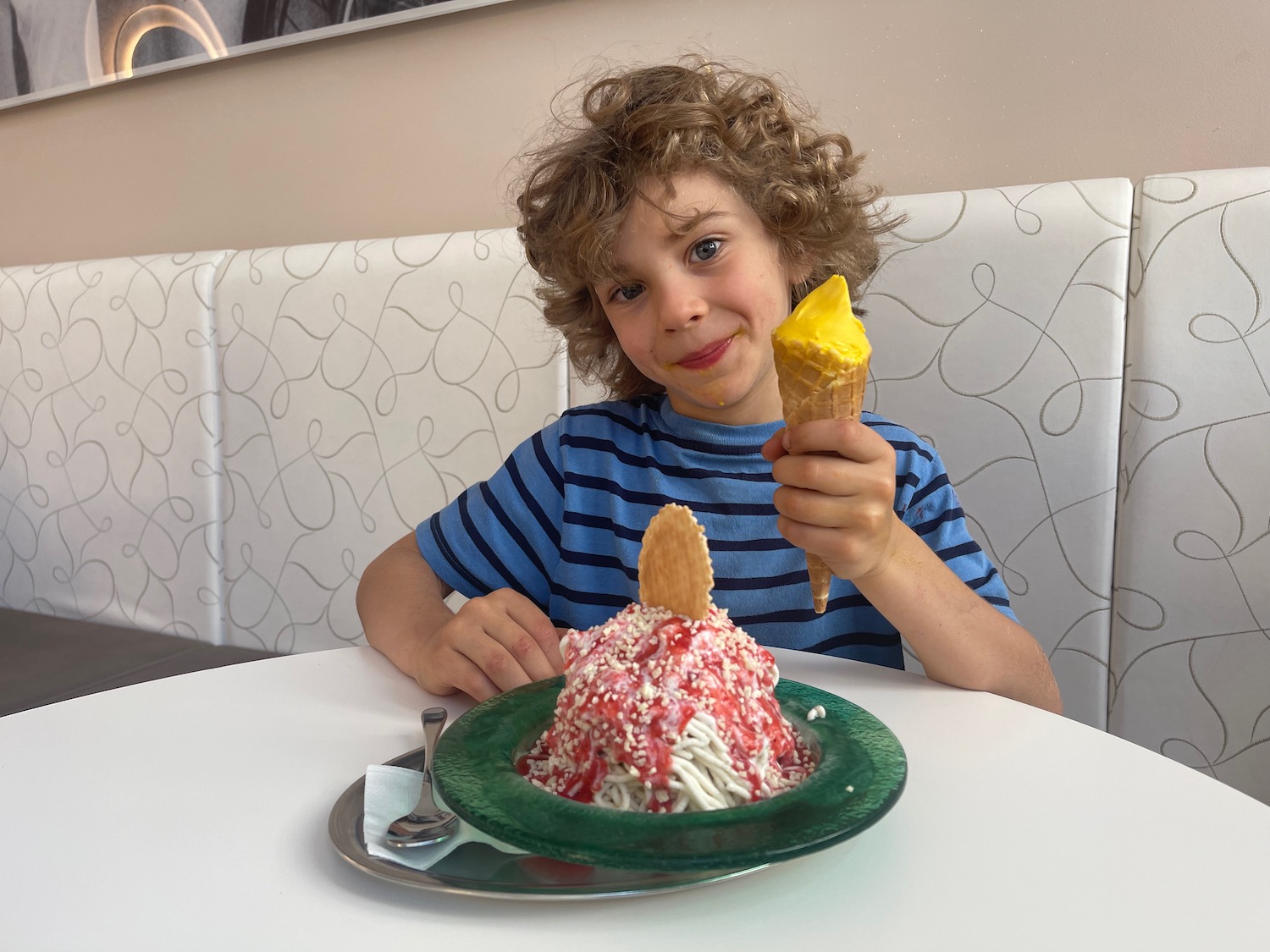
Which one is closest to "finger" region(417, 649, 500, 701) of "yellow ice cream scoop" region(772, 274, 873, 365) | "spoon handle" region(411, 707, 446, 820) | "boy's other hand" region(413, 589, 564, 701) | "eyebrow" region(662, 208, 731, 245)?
"boy's other hand" region(413, 589, 564, 701)

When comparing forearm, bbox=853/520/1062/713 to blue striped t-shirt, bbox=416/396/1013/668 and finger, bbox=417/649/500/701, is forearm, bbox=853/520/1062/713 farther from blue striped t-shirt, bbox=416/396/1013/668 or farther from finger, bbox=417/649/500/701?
finger, bbox=417/649/500/701

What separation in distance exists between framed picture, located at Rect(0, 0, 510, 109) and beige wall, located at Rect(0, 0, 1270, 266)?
4cm

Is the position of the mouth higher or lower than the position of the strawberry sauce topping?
higher

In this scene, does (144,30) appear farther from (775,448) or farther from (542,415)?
(775,448)

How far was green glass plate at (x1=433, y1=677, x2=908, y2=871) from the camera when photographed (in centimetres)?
42

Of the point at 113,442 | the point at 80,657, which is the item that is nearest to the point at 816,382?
the point at 80,657

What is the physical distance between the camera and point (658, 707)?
0.52m

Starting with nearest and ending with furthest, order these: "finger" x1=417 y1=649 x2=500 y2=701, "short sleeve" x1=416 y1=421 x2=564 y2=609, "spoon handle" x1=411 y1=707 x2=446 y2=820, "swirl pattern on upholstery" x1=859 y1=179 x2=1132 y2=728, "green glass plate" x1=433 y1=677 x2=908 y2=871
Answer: "green glass plate" x1=433 y1=677 x2=908 y2=871 < "spoon handle" x1=411 y1=707 x2=446 y2=820 < "finger" x1=417 y1=649 x2=500 y2=701 < "short sleeve" x1=416 y1=421 x2=564 y2=609 < "swirl pattern on upholstery" x1=859 y1=179 x2=1132 y2=728

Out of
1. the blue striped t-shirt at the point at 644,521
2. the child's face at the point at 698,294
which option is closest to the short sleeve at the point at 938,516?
the blue striped t-shirt at the point at 644,521

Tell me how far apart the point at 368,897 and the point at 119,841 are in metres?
0.16

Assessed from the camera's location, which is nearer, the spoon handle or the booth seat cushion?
the spoon handle

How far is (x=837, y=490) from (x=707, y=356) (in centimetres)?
33

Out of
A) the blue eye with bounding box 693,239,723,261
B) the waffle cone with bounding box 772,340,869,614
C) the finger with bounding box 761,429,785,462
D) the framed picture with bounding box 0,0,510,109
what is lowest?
the finger with bounding box 761,429,785,462

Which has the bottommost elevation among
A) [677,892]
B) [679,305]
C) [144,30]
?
[677,892]
